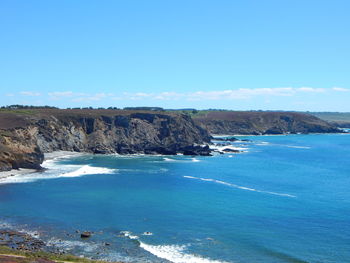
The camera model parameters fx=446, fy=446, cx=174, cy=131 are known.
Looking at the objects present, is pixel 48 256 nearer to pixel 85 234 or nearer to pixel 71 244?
pixel 71 244

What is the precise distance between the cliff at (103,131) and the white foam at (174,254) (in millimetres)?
58414

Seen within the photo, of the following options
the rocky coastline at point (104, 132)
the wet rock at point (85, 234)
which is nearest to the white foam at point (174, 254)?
the wet rock at point (85, 234)

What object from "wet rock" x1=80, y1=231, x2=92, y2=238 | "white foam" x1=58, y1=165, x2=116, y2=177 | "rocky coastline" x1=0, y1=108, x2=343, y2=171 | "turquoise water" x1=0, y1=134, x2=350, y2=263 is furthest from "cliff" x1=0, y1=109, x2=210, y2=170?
"wet rock" x1=80, y1=231, x2=92, y2=238

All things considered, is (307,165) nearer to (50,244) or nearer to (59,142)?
(59,142)

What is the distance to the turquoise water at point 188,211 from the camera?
4419cm

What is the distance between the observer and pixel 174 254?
42.7 meters

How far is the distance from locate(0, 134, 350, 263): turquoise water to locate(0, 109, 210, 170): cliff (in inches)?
590

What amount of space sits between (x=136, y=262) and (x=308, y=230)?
823 inches

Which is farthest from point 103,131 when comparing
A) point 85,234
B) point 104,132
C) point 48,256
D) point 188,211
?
point 48,256

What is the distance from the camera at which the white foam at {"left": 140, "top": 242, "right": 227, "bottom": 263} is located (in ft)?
135

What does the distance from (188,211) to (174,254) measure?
16.7 m

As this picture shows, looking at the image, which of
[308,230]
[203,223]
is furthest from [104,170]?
[308,230]

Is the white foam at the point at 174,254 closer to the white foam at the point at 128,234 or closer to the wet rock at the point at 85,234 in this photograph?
the white foam at the point at 128,234

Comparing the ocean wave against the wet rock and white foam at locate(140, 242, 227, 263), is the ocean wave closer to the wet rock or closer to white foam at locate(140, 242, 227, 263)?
the wet rock
